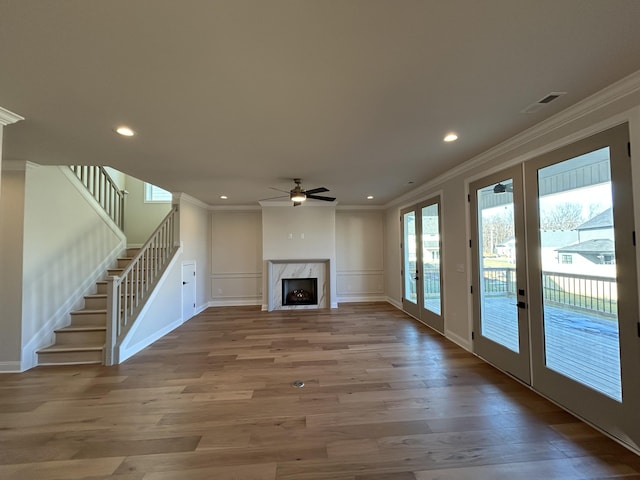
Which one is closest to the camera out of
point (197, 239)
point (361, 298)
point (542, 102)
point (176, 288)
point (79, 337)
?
point (542, 102)

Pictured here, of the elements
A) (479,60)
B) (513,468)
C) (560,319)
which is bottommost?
(513,468)

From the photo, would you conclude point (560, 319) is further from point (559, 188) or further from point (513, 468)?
point (513, 468)

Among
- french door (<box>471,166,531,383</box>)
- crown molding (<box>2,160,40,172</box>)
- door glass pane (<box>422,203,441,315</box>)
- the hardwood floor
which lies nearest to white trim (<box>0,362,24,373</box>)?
the hardwood floor

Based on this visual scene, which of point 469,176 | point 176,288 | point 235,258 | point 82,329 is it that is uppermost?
point 469,176

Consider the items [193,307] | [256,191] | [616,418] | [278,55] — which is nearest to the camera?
[278,55]

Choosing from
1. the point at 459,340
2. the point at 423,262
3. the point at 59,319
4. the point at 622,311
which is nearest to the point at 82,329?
the point at 59,319

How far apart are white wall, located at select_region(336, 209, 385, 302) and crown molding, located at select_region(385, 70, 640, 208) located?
3504mm

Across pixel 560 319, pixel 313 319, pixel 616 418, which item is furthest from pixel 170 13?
pixel 313 319

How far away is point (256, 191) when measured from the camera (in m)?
5.31

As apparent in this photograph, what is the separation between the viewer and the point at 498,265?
3279 millimetres

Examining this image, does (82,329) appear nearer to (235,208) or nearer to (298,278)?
(235,208)

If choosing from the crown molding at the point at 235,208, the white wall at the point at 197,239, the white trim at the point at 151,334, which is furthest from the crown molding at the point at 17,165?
the crown molding at the point at 235,208

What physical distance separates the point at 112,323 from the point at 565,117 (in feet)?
17.9

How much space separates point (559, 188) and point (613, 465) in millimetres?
2122
